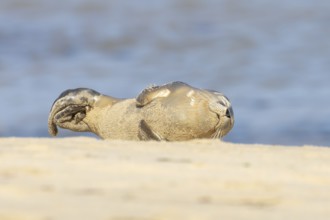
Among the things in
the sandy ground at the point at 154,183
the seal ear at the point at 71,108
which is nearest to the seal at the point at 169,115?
the seal ear at the point at 71,108

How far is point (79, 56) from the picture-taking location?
715 inches

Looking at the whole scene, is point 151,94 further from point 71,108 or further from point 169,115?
point 71,108

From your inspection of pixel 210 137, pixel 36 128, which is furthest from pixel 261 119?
pixel 210 137

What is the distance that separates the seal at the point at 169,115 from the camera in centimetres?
770

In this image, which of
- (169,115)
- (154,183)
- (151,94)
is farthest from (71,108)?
(154,183)

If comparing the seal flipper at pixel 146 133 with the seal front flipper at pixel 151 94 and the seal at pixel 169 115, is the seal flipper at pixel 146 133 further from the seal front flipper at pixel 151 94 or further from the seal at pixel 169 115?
the seal front flipper at pixel 151 94

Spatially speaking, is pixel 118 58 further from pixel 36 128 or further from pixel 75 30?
pixel 36 128

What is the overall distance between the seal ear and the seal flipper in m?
0.69

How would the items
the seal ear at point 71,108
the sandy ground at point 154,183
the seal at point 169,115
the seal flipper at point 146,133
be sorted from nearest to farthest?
the sandy ground at point 154,183 < the seal at point 169,115 < the seal flipper at point 146,133 < the seal ear at point 71,108

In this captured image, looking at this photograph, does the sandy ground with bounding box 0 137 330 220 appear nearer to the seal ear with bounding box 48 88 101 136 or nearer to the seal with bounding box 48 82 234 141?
the seal with bounding box 48 82 234 141

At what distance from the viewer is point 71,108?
8500 mm

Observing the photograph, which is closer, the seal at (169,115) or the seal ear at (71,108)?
the seal at (169,115)

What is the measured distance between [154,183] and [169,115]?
2.47m

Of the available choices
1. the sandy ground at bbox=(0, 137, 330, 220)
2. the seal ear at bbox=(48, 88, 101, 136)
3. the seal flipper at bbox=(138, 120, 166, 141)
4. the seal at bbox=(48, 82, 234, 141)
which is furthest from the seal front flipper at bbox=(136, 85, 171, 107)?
the sandy ground at bbox=(0, 137, 330, 220)
